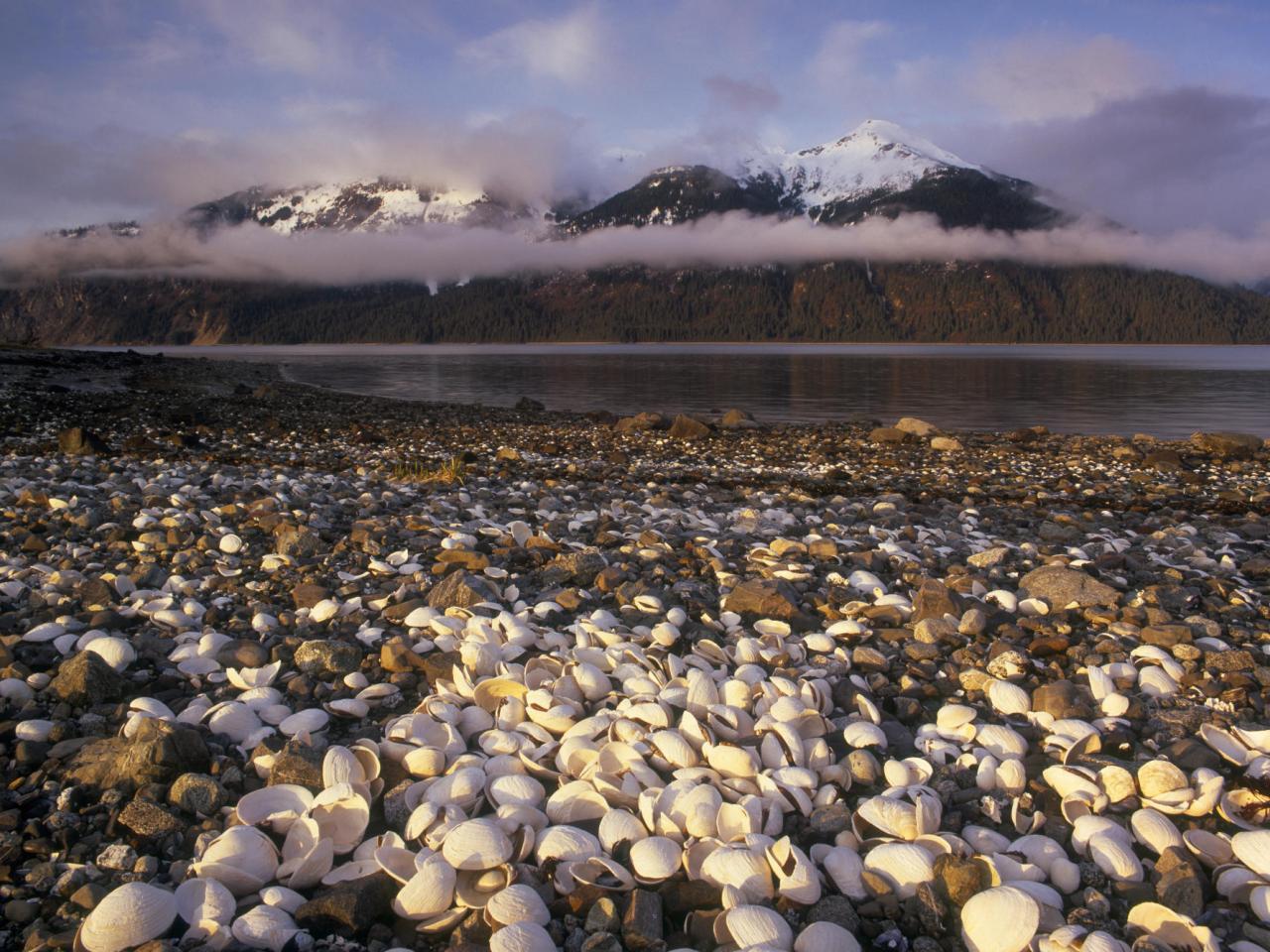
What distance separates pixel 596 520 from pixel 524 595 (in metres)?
1.95

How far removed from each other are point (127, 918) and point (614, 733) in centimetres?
163

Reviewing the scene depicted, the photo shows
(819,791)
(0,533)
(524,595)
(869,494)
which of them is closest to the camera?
(819,791)

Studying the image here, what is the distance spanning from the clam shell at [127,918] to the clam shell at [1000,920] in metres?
2.23

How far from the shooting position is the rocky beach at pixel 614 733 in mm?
2262

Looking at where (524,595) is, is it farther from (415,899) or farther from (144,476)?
(144,476)

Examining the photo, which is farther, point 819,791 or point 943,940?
point 819,791

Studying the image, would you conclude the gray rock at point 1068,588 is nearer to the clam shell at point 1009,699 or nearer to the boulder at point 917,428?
the clam shell at point 1009,699

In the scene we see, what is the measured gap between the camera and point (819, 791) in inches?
110

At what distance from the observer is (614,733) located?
3.06 metres

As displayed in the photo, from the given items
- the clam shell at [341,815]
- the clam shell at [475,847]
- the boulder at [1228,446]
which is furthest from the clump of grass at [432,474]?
the boulder at [1228,446]

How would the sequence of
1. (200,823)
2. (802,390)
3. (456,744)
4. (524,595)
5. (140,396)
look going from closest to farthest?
(200,823) → (456,744) → (524,595) → (140,396) → (802,390)

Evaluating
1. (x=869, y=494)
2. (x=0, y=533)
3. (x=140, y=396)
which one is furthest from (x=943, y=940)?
(x=140, y=396)

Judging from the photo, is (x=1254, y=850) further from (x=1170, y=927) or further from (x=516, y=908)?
(x=516, y=908)

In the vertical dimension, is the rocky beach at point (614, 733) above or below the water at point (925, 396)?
above
